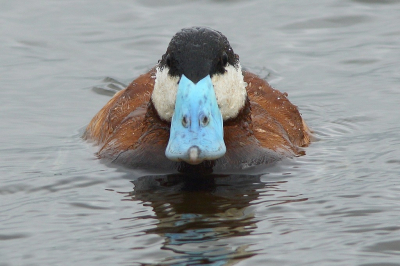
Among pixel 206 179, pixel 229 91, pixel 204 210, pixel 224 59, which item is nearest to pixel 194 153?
pixel 204 210

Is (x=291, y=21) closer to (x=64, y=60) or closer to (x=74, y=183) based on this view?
(x=64, y=60)

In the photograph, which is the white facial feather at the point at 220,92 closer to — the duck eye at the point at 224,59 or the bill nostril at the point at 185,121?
the duck eye at the point at 224,59

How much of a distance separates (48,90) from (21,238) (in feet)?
17.0

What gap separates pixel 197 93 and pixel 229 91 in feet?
1.94

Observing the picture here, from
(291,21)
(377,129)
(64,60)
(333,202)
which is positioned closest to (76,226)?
(333,202)

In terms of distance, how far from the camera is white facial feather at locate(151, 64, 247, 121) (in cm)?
759

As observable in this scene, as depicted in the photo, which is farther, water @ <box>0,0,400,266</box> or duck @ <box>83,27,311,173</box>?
duck @ <box>83,27,311,173</box>

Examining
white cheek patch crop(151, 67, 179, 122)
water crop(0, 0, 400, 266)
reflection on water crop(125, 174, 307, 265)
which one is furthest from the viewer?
white cheek patch crop(151, 67, 179, 122)

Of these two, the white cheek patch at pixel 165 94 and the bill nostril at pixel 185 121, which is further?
the white cheek patch at pixel 165 94

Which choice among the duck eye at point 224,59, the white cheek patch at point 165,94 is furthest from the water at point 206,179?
the duck eye at point 224,59

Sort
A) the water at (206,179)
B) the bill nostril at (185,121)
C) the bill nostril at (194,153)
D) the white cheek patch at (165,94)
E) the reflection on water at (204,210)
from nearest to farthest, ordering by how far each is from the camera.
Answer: the reflection on water at (204,210) < the water at (206,179) < the bill nostril at (194,153) < the bill nostril at (185,121) < the white cheek patch at (165,94)

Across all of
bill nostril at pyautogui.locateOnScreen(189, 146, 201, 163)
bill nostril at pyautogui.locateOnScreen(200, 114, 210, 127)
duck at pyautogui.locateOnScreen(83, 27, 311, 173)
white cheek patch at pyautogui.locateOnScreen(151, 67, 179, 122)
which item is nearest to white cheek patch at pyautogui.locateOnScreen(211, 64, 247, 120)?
duck at pyautogui.locateOnScreen(83, 27, 311, 173)

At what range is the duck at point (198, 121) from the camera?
23.1 ft

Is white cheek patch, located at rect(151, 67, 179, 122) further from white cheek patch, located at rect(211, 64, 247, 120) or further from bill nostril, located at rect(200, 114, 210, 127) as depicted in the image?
bill nostril, located at rect(200, 114, 210, 127)
